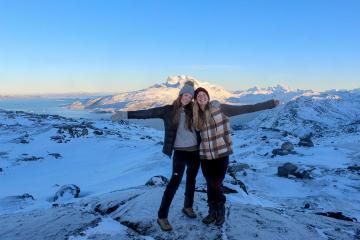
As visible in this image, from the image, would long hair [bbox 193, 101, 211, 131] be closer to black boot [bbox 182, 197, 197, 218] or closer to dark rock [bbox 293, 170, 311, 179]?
black boot [bbox 182, 197, 197, 218]

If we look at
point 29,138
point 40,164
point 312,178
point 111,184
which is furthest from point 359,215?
point 29,138

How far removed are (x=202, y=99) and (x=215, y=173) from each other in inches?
51.6

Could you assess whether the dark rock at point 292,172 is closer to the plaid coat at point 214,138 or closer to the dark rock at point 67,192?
the dark rock at point 67,192

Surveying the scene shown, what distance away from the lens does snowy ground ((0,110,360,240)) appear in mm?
7625

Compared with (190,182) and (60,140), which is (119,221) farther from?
(60,140)

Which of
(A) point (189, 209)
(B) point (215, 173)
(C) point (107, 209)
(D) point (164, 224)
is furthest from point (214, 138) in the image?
(C) point (107, 209)

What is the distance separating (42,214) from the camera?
8953 mm

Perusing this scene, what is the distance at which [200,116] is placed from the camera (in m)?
6.93

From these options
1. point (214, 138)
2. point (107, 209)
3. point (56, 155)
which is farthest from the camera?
point (56, 155)

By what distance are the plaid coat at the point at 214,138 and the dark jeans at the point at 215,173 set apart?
0.15 metres

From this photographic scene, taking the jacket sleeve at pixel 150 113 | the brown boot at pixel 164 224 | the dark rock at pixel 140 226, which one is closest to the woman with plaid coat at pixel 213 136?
the jacket sleeve at pixel 150 113

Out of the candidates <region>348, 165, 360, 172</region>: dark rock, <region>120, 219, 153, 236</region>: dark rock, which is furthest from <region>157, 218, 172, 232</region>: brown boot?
<region>348, 165, 360, 172</region>: dark rock

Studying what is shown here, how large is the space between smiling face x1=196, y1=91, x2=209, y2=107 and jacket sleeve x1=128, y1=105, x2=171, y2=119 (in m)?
0.52

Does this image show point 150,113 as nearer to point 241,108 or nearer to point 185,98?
point 185,98
